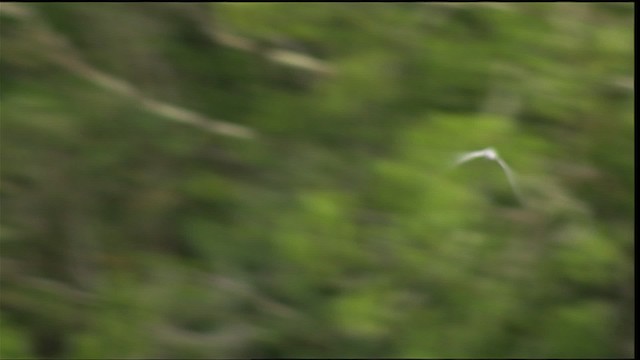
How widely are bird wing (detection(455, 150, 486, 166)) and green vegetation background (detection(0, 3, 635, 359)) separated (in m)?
0.03

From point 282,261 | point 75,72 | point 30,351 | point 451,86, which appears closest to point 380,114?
point 451,86

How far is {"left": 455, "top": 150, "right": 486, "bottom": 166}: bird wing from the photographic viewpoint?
2.03 metres

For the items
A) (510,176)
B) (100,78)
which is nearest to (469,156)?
(510,176)

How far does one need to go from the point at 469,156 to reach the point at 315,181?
603 millimetres

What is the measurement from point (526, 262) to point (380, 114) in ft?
1.65

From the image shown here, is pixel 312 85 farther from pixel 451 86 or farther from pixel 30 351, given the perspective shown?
pixel 30 351

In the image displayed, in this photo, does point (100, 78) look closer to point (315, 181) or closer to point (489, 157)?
point (315, 181)

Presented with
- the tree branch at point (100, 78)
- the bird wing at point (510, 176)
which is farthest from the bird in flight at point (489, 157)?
the tree branch at point (100, 78)

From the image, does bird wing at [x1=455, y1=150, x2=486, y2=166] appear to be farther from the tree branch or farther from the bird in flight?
the tree branch

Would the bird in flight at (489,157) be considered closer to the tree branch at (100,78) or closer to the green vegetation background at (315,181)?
the green vegetation background at (315,181)

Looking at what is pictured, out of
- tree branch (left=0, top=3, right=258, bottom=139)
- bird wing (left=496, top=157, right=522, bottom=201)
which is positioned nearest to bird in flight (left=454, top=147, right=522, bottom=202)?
bird wing (left=496, top=157, right=522, bottom=201)

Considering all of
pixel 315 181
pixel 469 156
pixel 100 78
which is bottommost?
pixel 469 156

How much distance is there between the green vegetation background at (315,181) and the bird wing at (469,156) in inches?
1.3

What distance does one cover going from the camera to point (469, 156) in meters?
2.03
